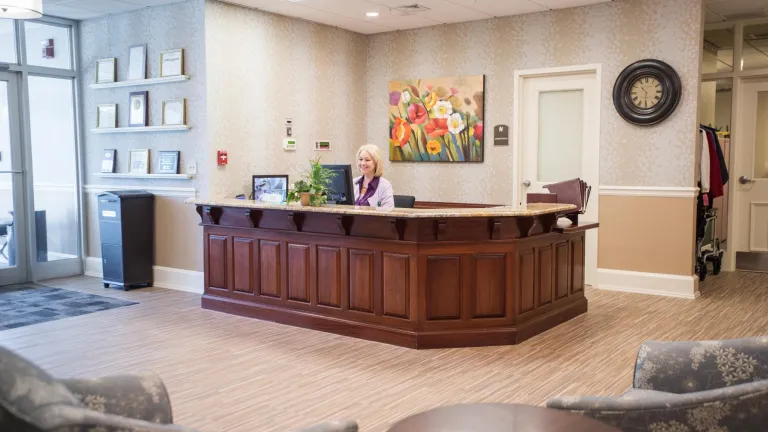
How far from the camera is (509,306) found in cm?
500

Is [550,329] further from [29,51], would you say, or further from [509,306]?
[29,51]

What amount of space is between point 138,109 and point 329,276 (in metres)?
3.27

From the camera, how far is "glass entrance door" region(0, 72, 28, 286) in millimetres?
7418

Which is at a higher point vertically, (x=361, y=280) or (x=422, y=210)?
(x=422, y=210)

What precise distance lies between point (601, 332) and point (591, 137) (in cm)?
255

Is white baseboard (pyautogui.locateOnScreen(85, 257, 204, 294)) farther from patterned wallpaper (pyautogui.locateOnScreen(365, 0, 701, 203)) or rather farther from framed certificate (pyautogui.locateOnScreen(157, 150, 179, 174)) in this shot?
patterned wallpaper (pyautogui.locateOnScreen(365, 0, 701, 203))

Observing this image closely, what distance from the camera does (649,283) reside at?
22.6ft

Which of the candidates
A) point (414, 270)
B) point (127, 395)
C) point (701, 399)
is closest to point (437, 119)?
point (414, 270)

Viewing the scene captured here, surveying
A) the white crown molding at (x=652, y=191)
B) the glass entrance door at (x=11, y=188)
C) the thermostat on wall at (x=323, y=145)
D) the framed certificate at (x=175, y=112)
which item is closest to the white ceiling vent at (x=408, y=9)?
the thermostat on wall at (x=323, y=145)

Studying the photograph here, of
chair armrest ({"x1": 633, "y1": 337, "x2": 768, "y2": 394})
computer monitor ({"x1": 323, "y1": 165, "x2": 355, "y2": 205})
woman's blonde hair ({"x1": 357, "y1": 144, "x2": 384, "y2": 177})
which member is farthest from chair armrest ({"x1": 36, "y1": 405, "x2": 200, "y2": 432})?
woman's blonde hair ({"x1": 357, "y1": 144, "x2": 384, "y2": 177})

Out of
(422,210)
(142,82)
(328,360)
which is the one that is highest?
(142,82)

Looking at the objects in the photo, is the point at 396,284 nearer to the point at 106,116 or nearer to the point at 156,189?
the point at 156,189

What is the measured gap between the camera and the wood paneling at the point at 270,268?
5.74 meters

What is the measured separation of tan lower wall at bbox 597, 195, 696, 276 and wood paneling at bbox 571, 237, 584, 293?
49.5 inches
